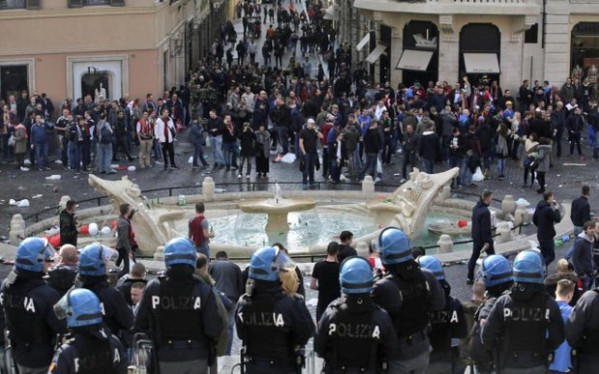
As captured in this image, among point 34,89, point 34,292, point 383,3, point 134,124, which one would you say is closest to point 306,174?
point 134,124

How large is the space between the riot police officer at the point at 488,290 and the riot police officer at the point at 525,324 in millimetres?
263

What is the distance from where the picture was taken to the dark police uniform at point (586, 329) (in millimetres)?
12836

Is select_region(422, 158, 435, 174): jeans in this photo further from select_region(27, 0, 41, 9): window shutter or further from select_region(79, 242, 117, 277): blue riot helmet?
select_region(79, 242, 117, 277): blue riot helmet

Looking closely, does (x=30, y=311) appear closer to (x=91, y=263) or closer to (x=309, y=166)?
(x=91, y=263)

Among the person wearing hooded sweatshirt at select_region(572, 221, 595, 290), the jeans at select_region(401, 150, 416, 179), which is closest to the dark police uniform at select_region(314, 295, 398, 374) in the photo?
the person wearing hooded sweatshirt at select_region(572, 221, 595, 290)

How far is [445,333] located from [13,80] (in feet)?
91.1

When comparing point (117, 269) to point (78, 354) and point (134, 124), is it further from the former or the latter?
point (134, 124)

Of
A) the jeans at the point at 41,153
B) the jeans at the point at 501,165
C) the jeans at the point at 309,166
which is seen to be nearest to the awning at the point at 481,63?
the jeans at the point at 501,165

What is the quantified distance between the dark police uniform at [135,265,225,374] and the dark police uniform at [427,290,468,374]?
2.08 meters

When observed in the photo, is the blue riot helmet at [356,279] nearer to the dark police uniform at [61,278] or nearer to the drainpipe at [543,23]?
the dark police uniform at [61,278]

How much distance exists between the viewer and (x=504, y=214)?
90.8ft

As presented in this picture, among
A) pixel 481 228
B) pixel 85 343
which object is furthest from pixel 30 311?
pixel 481 228

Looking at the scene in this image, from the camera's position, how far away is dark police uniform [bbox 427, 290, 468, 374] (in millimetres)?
13477

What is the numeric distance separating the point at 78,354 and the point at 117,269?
9.42 metres
